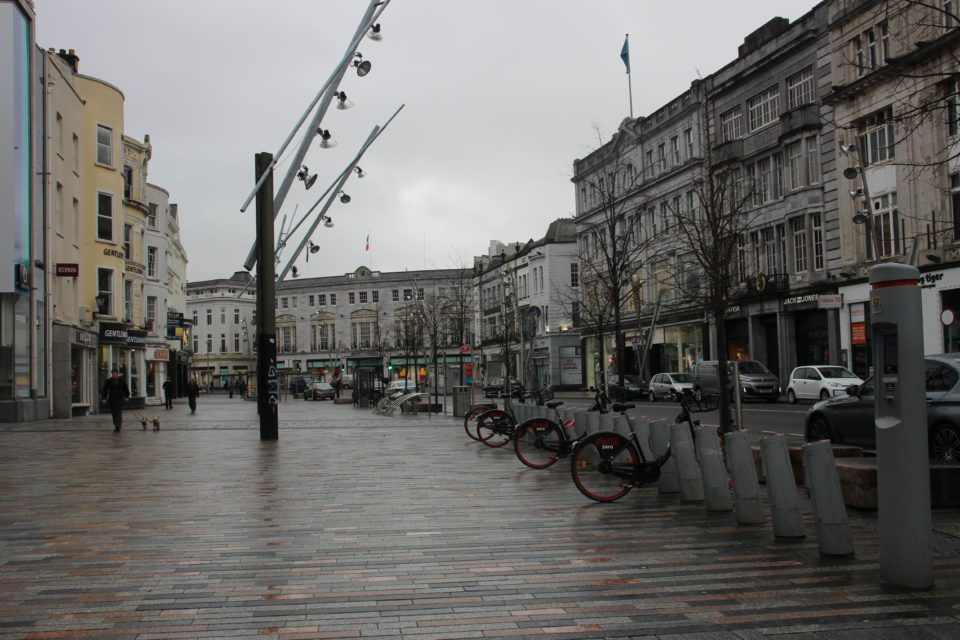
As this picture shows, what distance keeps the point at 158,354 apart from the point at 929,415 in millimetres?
48996

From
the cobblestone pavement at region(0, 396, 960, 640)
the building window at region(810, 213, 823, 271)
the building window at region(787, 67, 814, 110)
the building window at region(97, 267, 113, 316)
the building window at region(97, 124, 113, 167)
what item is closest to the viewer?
the cobblestone pavement at region(0, 396, 960, 640)

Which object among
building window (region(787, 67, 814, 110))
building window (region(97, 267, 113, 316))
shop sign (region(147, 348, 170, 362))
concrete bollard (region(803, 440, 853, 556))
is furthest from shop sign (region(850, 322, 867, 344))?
shop sign (region(147, 348, 170, 362))

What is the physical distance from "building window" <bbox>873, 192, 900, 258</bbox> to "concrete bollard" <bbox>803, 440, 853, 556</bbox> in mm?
30544

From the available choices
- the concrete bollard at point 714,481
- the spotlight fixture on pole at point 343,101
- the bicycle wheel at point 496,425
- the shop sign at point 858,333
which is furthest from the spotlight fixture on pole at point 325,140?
the shop sign at point 858,333

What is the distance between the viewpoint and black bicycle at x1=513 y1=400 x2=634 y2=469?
1357 cm

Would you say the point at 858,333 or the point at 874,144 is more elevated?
the point at 874,144

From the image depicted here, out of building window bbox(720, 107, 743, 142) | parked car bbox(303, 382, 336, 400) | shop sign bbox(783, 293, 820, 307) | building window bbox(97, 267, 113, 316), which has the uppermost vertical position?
building window bbox(720, 107, 743, 142)

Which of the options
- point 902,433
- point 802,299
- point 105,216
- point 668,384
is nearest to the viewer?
point 902,433

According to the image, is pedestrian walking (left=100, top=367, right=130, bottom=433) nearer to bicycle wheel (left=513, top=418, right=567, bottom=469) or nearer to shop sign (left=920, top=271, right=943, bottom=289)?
bicycle wheel (left=513, top=418, right=567, bottom=469)

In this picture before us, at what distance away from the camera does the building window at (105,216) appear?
129ft

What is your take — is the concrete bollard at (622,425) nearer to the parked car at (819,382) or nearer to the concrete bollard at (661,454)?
the concrete bollard at (661,454)

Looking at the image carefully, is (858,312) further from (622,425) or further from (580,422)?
(622,425)

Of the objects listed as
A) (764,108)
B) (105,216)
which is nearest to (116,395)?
(105,216)

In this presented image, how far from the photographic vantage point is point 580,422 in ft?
49.4
